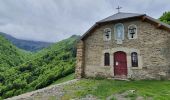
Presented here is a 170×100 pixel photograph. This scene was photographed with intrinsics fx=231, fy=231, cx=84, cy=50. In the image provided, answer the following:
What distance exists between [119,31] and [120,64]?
2952 mm

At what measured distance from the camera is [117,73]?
816 inches

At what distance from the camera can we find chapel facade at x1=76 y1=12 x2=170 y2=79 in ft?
60.3

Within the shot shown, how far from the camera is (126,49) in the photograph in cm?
2020

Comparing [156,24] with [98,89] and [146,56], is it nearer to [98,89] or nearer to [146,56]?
[146,56]

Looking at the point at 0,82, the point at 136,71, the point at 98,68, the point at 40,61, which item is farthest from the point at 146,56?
the point at 0,82

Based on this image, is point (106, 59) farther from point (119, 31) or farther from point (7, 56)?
point (7, 56)

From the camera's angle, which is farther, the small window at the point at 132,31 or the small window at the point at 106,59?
the small window at the point at 106,59

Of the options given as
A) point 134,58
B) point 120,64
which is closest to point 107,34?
point 120,64

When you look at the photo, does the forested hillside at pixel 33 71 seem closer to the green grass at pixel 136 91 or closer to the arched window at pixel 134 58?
the arched window at pixel 134 58

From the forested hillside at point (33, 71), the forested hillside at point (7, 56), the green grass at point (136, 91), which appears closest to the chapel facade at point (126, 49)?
the green grass at point (136, 91)

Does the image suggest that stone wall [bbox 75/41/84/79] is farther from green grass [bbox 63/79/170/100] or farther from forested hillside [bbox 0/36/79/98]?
forested hillside [bbox 0/36/79/98]

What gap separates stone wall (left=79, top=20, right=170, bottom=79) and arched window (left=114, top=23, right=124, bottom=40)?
356 millimetres

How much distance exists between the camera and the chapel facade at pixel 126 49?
18391mm

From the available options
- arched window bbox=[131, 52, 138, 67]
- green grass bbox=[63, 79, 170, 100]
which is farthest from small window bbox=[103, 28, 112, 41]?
green grass bbox=[63, 79, 170, 100]
